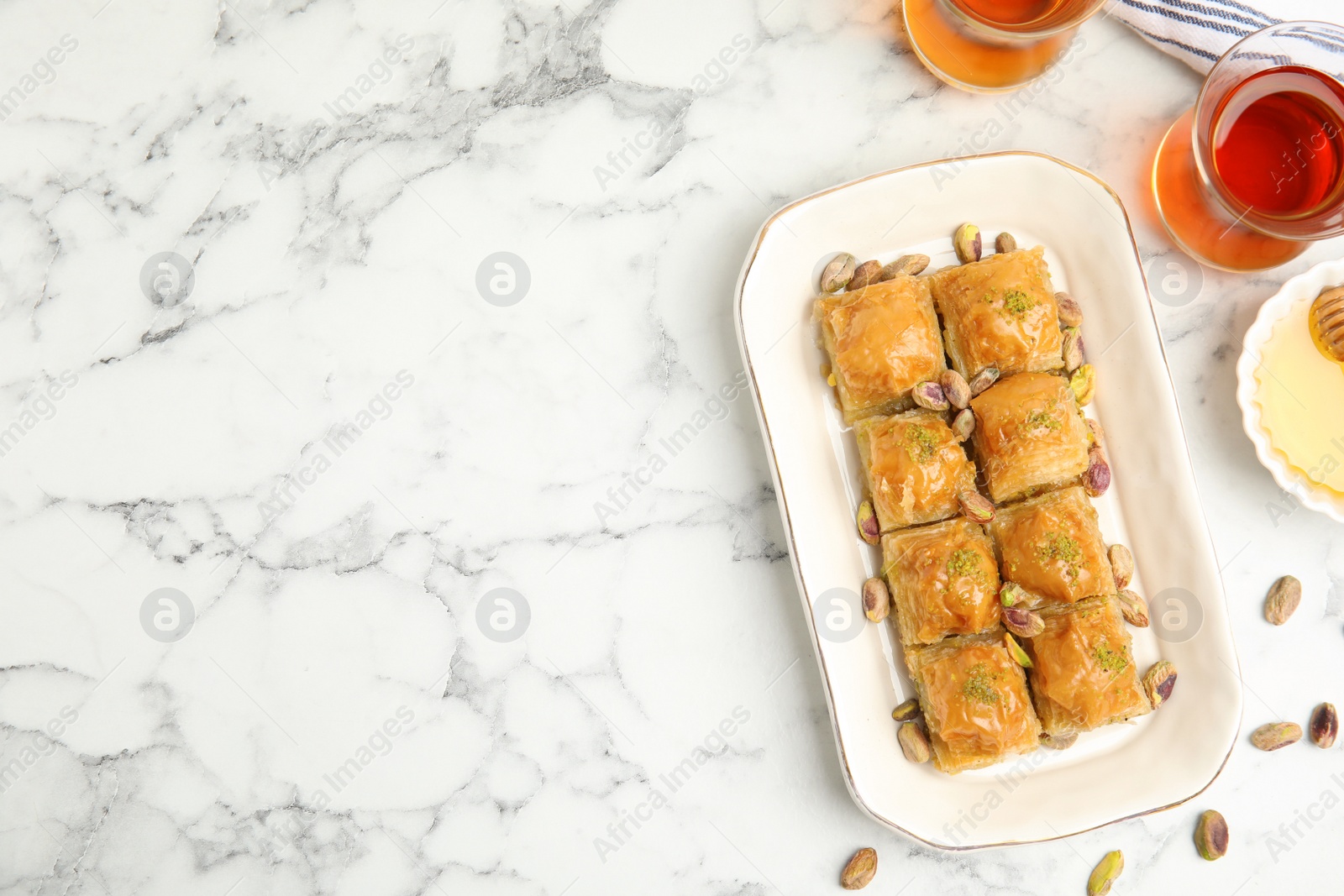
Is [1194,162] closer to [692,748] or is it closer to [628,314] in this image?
[628,314]

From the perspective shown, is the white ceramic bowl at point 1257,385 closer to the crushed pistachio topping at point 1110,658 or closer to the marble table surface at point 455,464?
the marble table surface at point 455,464

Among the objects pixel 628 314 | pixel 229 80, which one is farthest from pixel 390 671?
pixel 229 80

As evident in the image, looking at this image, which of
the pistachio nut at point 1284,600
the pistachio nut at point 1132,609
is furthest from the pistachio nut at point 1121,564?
the pistachio nut at point 1284,600

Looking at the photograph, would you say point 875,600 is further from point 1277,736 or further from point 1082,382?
point 1277,736

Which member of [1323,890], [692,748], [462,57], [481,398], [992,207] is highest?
[462,57]

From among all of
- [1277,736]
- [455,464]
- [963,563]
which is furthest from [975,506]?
[455,464]
